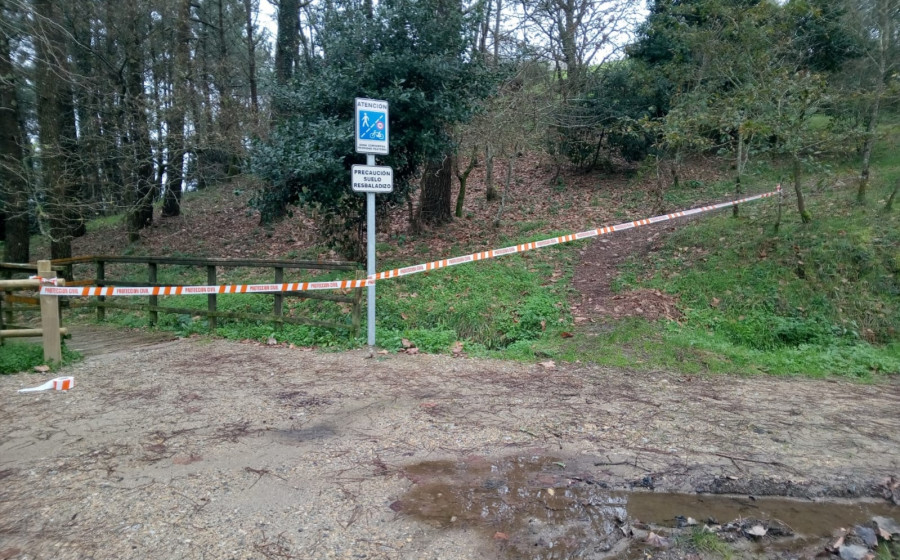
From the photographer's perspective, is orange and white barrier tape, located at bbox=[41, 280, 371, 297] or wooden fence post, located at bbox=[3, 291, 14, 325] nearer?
orange and white barrier tape, located at bbox=[41, 280, 371, 297]

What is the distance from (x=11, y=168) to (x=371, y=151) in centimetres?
1037

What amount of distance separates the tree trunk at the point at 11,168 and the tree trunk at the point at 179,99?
3232 millimetres

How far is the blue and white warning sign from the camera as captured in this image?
709 cm

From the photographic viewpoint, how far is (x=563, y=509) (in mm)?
A: 3740

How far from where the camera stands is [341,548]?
3256 millimetres

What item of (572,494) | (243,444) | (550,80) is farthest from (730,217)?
(243,444)

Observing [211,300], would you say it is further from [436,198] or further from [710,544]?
[710,544]

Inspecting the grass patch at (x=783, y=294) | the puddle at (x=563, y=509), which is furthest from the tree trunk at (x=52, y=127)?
the puddle at (x=563, y=509)

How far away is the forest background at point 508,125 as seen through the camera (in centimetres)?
867

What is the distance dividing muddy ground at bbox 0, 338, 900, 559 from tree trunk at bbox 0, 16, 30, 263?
29.4ft

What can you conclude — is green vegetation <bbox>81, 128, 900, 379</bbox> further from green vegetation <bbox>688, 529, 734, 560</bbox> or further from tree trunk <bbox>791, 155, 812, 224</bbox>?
green vegetation <bbox>688, 529, 734, 560</bbox>

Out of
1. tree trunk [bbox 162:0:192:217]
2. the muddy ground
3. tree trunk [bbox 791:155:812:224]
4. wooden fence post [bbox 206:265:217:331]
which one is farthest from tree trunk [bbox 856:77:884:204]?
tree trunk [bbox 162:0:192:217]

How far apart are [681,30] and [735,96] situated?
11.6 feet

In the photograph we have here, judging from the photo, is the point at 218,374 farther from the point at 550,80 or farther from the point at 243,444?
the point at 550,80
